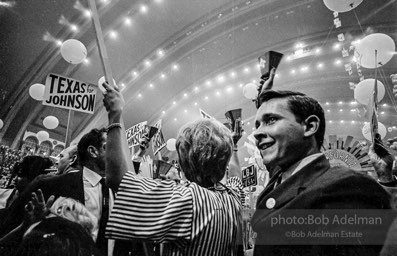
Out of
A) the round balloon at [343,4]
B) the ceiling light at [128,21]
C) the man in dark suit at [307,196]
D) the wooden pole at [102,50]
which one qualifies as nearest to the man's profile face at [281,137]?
the man in dark suit at [307,196]

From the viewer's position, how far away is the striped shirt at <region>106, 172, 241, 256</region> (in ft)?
3.47

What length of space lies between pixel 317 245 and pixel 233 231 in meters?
0.42

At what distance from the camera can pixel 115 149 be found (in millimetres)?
1176

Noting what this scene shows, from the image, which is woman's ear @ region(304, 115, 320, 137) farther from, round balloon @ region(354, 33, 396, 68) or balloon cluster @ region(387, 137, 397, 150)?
round balloon @ region(354, 33, 396, 68)

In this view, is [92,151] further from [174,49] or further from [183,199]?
[174,49]

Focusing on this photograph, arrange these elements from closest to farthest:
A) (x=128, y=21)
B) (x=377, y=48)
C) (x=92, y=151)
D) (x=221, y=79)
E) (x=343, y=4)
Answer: (x=92, y=151), (x=343, y=4), (x=377, y=48), (x=128, y=21), (x=221, y=79)

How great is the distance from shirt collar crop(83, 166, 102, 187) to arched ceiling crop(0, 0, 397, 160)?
1051cm

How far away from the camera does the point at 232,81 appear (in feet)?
60.5

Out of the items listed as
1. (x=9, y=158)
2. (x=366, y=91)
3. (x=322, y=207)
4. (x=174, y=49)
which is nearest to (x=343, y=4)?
(x=366, y=91)

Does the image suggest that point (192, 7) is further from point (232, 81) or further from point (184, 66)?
point (232, 81)

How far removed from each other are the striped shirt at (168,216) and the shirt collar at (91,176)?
124 cm

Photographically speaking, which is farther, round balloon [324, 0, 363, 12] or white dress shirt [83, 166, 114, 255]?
round balloon [324, 0, 363, 12]

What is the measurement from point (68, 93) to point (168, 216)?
3.21 meters

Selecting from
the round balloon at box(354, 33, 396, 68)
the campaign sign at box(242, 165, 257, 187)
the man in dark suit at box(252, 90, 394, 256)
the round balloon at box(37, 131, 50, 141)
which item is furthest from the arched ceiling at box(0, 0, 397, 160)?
the man in dark suit at box(252, 90, 394, 256)
